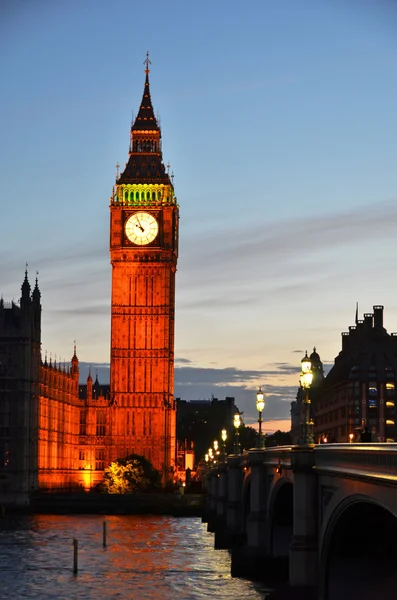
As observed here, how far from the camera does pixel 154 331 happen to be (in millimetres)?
177500

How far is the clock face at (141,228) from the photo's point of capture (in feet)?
591

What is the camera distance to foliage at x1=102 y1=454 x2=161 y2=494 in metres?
162

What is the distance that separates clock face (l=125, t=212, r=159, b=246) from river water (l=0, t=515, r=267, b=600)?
70558 millimetres

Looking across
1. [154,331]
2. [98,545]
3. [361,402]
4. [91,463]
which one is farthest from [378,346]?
[98,545]

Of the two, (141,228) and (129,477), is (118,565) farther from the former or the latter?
(141,228)

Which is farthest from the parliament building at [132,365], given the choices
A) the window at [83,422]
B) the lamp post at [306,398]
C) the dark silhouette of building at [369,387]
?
Result: the lamp post at [306,398]

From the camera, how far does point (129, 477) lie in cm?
16212

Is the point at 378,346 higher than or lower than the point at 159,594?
higher

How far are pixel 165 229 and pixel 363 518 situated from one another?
145 meters

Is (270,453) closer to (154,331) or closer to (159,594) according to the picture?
(159,594)

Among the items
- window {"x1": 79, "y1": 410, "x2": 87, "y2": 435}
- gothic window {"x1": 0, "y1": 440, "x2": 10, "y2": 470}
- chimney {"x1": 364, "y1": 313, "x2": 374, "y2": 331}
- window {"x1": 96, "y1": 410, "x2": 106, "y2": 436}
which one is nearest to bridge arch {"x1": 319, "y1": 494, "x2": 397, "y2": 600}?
gothic window {"x1": 0, "y1": 440, "x2": 10, "y2": 470}

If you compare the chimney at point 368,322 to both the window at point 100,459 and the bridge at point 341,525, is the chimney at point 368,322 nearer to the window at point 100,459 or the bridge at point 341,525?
the window at point 100,459

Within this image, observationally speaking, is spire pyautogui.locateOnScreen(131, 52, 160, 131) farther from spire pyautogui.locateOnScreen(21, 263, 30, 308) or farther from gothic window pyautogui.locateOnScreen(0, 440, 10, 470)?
gothic window pyautogui.locateOnScreen(0, 440, 10, 470)

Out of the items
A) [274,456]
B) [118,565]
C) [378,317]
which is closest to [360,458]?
[274,456]
